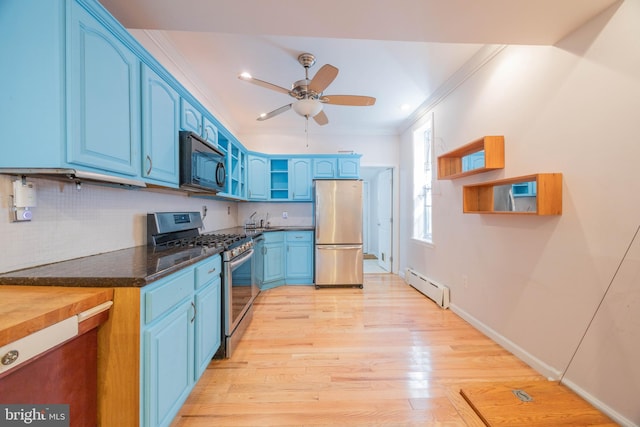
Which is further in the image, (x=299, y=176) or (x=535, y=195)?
(x=299, y=176)

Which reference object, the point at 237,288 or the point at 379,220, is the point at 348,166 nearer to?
the point at 379,220

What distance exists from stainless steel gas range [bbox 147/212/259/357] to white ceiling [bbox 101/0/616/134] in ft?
4.65

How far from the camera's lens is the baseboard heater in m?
2.88

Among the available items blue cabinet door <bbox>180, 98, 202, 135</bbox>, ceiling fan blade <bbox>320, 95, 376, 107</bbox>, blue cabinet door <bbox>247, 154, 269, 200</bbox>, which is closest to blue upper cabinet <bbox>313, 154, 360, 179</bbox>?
blue cabinet door <bbox>247, 154, 269, 200</bbox>

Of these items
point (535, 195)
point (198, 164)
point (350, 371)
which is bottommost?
point (350, 371)

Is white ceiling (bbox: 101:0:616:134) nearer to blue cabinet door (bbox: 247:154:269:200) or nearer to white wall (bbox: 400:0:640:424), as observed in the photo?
white wall (bbox: 400:0:640:424)

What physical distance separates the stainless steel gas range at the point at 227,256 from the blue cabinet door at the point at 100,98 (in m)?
0.72

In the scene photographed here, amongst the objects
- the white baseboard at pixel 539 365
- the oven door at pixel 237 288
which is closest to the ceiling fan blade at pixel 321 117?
the oven door at pixel 237 288

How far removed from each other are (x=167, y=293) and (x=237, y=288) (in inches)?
39.8

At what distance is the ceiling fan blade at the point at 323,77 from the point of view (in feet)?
6.10

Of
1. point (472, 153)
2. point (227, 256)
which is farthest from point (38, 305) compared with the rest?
point (472, 153)

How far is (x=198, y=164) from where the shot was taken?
202 centimetres

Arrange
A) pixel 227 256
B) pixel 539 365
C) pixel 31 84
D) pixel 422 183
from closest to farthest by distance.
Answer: pixel 31 84
pixel 539 365
pixel 227 256
pixel 422 183

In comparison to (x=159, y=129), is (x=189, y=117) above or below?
above
